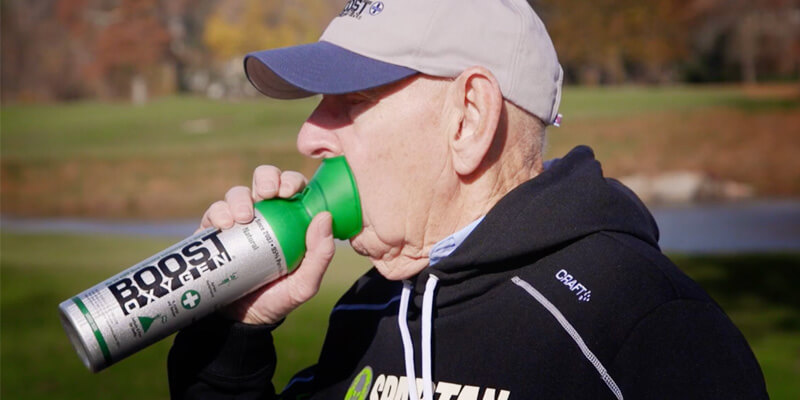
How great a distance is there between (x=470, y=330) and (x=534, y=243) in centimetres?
19

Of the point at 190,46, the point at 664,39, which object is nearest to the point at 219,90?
the point at 190,46

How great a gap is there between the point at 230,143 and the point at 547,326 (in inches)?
349

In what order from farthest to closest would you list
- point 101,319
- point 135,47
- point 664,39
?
point 135,47, point 664,39, point 101,319

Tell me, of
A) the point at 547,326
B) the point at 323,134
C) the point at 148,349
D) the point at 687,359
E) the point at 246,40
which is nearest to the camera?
the point at 687,359

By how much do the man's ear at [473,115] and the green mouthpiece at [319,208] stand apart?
192mm

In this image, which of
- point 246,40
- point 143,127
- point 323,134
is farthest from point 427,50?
point 143,127

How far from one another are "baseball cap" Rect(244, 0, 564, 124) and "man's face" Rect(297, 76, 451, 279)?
0.04m

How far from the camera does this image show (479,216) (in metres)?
1.48

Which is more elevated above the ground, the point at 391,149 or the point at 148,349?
the point at 391,149

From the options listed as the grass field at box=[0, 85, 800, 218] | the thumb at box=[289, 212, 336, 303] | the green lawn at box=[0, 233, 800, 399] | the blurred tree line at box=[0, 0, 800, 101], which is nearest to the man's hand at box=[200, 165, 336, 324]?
the thumb at box=[289, 212, 336, 303]

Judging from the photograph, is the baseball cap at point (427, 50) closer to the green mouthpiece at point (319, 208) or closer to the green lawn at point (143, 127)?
the green mouthpiece at point (319, 208)

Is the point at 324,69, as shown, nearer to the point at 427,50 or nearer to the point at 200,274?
the point at 427,50

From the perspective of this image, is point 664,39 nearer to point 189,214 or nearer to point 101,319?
point 189,214

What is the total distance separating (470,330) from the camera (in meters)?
1.43
